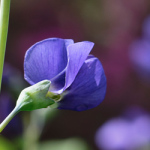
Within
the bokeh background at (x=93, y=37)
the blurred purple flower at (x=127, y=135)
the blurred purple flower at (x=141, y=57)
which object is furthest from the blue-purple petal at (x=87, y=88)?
the blurred purple flower at (x=141, y=57)

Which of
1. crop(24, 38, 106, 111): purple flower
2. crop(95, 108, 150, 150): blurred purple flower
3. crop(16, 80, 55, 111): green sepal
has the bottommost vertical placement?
crop(95, 108, 150, 150): blurred purple flower

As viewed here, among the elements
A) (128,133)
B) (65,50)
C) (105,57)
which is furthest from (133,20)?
(65,50)

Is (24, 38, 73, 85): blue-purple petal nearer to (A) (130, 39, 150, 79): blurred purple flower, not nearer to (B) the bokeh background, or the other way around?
(B) the bokeh background

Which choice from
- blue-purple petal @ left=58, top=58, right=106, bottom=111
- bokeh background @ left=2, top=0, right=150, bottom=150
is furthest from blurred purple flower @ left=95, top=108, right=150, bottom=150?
blue-purple petal @ left=58, top=58, right=106, bottom=111

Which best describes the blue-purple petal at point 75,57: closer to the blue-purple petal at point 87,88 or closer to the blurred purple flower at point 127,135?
the blue-purple petal at point 87,88

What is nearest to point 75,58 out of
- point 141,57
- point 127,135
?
point 127,135

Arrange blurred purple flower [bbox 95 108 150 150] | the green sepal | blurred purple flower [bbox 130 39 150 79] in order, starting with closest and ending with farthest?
1. the green sepal
2. blurred purple flower [bbox 95 108 150 150]
3. blurred purple flower [bbox 130 39 150 79]
